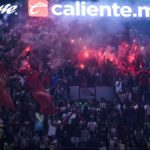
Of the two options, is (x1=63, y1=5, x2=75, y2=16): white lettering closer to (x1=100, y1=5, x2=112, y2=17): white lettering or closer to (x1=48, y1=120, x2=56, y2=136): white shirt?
(x1=100, y1=5, x2=112, y2=17): white lettering

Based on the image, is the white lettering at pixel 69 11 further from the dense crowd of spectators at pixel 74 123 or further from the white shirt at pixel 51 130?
the white shirt at pixel 51 130

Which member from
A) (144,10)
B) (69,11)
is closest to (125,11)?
(144,10)

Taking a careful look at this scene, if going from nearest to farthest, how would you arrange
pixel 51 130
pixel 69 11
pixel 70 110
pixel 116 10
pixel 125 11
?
pixel 51 130 → pixel 70 110 → pixel 69 11 → pixel 116 10 → pixel 125 11

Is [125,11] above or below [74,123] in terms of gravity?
above

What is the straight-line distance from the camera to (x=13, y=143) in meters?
15.5

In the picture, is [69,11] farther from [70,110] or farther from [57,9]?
[70,110]

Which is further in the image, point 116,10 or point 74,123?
point 116,10

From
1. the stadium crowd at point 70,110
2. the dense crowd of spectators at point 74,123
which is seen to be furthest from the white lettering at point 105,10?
the dense crowd of spectators at point 74,123

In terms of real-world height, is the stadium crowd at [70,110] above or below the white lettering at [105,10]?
below

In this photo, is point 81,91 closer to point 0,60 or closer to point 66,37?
point 66,37

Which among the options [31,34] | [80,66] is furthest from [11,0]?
[80,66]

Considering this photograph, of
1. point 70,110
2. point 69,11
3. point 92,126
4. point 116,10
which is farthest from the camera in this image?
point 116,10

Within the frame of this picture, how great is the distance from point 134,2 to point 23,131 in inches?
220

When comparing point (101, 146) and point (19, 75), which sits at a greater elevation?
point (19, 75)
